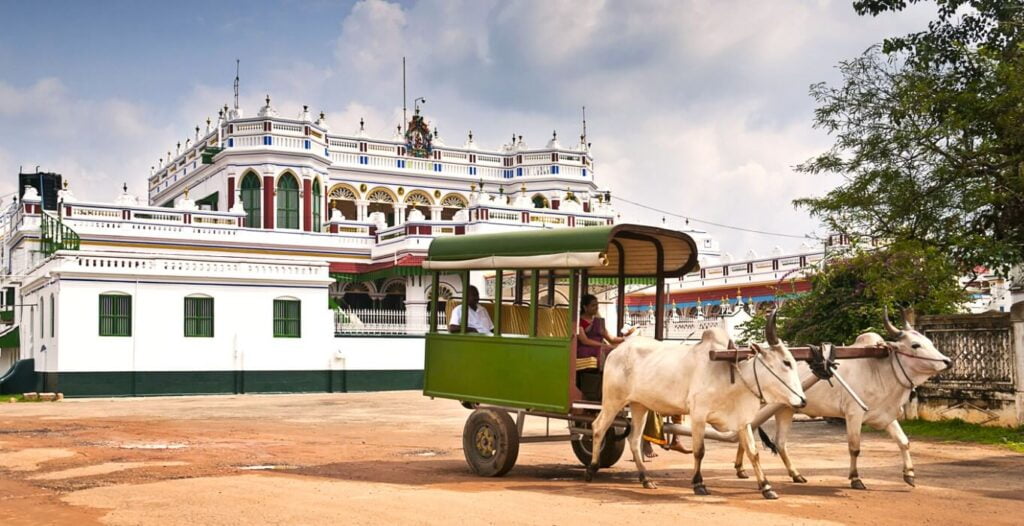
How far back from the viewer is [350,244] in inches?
1510

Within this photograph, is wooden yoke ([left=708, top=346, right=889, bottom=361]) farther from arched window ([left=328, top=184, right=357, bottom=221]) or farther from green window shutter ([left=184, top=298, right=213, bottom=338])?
arched window ([left=328, top=184, right=357, bottom=221])

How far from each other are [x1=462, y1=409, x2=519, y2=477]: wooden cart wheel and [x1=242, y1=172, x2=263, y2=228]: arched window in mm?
29876

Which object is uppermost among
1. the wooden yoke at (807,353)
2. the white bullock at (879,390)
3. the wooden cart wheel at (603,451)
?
the wooden yoke at (807,353)

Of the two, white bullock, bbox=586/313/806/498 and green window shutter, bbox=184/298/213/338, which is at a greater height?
green window shutter, bbox=184/298/213/338

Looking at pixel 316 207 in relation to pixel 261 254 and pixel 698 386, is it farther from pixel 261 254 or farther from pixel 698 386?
pixel 698 386

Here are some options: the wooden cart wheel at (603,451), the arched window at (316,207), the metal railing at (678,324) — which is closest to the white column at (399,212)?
the arched window at (316,207)

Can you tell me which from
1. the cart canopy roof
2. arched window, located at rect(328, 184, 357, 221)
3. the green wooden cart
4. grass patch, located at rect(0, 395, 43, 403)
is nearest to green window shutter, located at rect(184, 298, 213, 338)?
grass patch, located at rect(0, 395, 43, 403)

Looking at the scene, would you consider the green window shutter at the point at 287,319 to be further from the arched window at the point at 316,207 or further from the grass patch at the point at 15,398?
the arched window at the point at 316,207

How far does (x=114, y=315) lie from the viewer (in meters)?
27.1

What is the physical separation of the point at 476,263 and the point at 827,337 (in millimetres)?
9626

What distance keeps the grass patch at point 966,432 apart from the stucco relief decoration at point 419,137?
31.5 metres

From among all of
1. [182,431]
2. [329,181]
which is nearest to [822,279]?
[182,431]

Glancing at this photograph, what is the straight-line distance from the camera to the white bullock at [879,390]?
9.29 metres

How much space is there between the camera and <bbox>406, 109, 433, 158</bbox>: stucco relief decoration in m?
44.9
